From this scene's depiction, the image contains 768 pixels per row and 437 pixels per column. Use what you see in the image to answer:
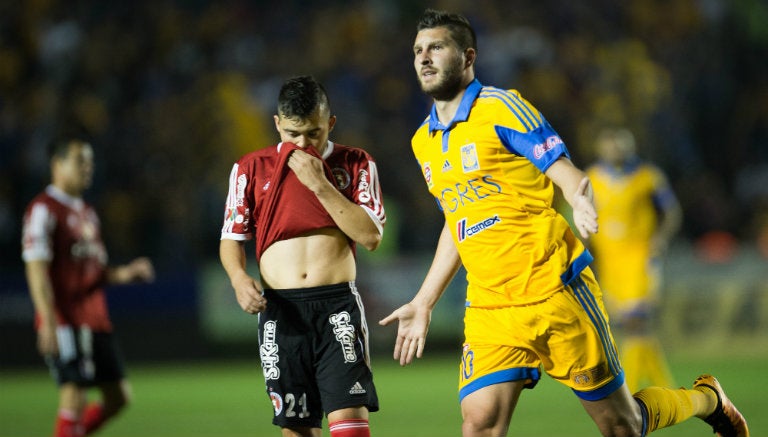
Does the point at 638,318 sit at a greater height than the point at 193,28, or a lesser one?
lesser

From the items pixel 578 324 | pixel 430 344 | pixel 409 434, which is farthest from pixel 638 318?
pixel 578 324

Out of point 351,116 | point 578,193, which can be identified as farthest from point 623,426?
point 351,116

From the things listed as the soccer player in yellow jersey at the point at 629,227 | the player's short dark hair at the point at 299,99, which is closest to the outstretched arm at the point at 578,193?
the player's short dark hair at the point at 299,99

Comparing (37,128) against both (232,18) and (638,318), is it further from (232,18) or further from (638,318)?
(638,318)

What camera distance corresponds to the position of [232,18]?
712 inches

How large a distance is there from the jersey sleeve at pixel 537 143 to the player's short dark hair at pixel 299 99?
918 mm

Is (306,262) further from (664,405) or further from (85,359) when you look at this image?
(85,359)

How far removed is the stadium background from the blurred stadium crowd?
3cm

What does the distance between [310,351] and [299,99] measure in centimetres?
123

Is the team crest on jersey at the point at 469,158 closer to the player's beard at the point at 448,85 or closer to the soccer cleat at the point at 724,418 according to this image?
the player's beard at the point at 448,85

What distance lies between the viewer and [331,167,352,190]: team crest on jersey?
528 cm

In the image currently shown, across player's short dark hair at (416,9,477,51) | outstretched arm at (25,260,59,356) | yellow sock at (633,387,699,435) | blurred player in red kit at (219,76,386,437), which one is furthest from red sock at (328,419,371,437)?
outstretched arm at (25,260,59,356)

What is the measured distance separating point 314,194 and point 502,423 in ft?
4.71

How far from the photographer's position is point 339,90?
55.5 ft
